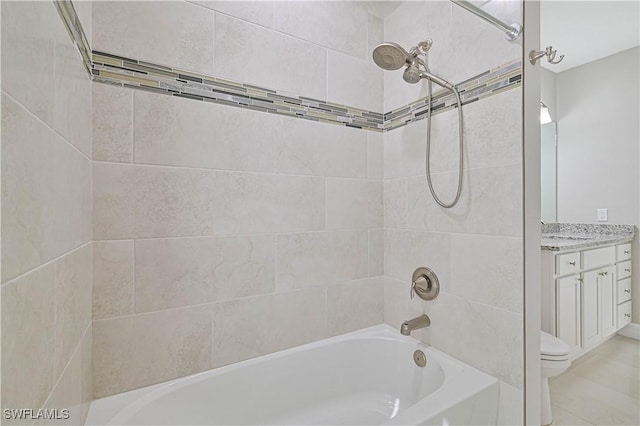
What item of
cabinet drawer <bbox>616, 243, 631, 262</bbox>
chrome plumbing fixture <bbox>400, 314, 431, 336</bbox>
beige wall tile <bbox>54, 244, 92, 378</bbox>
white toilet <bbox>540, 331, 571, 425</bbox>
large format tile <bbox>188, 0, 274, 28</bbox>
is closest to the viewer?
beige wall tile <bbox>54, 244, 92, 378</bbox>

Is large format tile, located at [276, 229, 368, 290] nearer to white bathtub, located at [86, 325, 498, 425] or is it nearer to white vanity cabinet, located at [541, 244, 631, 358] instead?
white bathtub, located at [86, 325, 498, 425]

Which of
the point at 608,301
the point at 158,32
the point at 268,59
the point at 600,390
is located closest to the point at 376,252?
the point at 268,59

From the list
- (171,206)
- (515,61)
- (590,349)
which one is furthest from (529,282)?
(590,349)

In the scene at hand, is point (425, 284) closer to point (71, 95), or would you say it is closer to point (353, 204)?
point (353, 204)

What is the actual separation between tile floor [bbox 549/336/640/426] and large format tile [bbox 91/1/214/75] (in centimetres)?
274

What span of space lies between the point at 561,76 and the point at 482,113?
313 centimetres

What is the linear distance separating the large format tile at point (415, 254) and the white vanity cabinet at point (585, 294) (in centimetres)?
128

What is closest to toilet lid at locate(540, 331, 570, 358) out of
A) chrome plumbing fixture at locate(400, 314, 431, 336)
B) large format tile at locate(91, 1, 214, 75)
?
chrome plumbing fixture at locate(400, 314, 431, 336)

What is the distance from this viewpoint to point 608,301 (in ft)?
8.48

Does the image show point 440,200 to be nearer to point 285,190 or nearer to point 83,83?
point 285,190

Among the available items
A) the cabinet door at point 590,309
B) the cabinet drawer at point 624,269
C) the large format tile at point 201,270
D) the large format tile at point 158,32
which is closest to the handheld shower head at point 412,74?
the large format tile at point 158,32

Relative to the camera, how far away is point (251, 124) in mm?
1356

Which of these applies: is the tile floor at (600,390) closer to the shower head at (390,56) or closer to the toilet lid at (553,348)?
the toilet lid at (553,348)

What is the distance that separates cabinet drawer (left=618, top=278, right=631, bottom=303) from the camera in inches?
107
